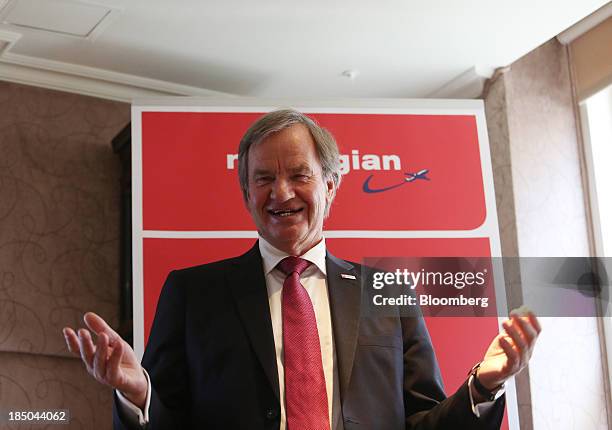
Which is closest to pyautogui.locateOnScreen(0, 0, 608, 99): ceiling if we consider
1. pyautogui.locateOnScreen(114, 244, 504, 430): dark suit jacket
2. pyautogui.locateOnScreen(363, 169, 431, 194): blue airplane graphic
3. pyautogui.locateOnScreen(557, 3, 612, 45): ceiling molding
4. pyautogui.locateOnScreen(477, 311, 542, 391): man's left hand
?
pyautogui.locateOnScreen(557, 3, 612, 45): ceiling molding

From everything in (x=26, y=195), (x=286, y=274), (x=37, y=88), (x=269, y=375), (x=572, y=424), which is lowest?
(x=572, y=424)

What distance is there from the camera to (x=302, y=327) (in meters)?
1.66

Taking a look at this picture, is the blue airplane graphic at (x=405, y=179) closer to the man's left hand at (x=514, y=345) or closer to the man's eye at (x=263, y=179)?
the man's eye at (x=263, y=179)

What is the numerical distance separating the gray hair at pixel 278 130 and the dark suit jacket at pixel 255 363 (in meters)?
0.22

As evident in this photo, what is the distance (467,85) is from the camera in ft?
13.8

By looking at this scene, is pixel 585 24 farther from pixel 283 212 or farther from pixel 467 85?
pixel 283 212

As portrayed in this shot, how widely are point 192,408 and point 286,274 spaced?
336 millimetres

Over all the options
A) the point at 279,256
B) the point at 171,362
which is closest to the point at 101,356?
the point at 171,362

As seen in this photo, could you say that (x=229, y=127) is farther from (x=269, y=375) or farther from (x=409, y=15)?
(x=269, y=375)

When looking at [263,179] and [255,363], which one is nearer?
[255,363]

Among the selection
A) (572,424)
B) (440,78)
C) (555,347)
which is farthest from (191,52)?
(572,424)

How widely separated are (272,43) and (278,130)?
2137mm

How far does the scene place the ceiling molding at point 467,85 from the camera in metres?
4.08

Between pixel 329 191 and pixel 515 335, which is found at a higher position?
pixel 329 191
